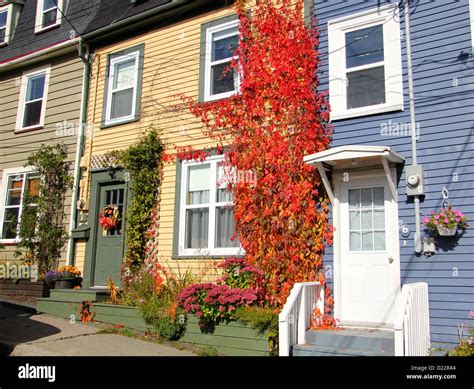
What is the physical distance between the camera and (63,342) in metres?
7.40

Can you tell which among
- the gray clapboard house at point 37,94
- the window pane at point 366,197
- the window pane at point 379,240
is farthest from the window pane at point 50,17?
the window pane at point 379,240

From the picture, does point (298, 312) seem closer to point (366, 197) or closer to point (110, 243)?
point (366, 197)

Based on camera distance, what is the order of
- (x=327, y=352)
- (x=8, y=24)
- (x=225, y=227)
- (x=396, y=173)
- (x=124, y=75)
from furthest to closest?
(x=8, y=24)
(x=124, y=75)
(x=225, y=227)
(x=396, y=173)
(x=327, y=352)

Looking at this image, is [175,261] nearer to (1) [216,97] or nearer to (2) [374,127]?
(1) [216,97]

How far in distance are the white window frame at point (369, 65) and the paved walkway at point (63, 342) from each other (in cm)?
505

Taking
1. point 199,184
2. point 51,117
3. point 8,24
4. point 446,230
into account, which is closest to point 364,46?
point 446,230

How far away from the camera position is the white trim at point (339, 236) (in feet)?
23.9

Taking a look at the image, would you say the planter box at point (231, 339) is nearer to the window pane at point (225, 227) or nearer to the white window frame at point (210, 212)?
the white window frame at point (210, 212)

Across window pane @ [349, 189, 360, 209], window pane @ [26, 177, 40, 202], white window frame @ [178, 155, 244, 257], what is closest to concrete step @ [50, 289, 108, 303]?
white window frame @ [178, 155, 244, 257]

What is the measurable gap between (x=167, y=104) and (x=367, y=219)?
5.29m

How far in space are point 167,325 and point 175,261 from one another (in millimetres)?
1893

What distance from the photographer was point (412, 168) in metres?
7.27
